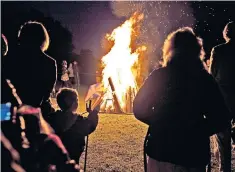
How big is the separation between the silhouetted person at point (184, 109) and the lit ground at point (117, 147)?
8.98 ft

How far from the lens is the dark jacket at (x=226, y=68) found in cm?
483

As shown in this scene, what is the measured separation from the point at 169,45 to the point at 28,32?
5.67 ft

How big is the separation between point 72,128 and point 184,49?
1630 millimetres

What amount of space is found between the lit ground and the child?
5.70 feet

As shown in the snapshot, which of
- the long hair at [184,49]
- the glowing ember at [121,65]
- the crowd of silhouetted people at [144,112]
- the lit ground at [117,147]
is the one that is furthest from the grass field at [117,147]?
the long hair at [184,49]

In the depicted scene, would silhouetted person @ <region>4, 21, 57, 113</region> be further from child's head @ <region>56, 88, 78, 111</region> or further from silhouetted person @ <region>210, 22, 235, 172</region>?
silhouetted person @ <region>210, 22, 235, 172</region>

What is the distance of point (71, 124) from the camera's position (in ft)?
12.3

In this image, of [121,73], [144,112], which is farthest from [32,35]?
[121,73]

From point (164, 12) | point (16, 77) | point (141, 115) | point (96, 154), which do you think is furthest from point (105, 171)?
point (164, 12)

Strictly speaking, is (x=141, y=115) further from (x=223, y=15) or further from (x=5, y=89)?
(x=223, y=15)

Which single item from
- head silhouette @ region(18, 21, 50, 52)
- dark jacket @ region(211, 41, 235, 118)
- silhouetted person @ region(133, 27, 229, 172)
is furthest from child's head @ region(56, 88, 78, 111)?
dark jacket @ region(211, 41, 235, 118)

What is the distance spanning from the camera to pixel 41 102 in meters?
3.90

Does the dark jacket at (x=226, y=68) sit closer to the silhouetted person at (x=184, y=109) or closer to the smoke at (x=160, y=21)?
the silhouetted person at (x=184, y=109)

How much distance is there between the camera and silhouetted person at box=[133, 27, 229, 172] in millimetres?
2725
